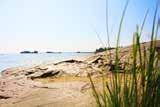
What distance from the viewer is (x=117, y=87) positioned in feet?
6.75

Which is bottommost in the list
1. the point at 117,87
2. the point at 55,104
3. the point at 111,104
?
the point at 55,104

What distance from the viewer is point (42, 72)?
29.7 ft

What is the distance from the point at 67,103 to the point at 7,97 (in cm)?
160

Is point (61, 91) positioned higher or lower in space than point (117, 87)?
lower

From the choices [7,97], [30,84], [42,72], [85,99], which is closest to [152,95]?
[85,99]

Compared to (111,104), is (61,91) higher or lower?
lower

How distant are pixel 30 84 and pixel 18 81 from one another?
574 mm

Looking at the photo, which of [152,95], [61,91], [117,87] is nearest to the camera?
[152,95]

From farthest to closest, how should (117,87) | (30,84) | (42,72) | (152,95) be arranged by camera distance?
(42,72) < (30,84) < (117,87) < (152,95)

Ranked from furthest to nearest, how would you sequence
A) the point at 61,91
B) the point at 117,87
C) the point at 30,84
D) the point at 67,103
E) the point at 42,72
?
the point at 42,72
the point at 30,84
the point at 61,91
the point at 67,103
the point at 117,87

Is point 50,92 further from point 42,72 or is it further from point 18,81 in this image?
point 42,72

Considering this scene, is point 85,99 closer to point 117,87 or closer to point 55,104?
point 55,104

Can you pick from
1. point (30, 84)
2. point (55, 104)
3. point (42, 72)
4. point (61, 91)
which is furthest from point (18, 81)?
point (55, 104)

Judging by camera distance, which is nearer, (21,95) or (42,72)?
(21,95)
